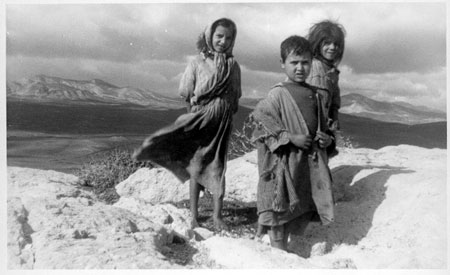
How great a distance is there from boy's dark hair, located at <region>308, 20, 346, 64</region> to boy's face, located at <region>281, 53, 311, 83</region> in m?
0.56

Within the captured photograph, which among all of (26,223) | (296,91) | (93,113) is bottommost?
(26,223)

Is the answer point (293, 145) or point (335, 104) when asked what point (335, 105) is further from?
point (293, 145)

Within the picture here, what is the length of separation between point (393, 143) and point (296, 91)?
3504 millimetres

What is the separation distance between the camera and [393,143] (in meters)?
7.00

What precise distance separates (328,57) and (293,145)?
1.03m

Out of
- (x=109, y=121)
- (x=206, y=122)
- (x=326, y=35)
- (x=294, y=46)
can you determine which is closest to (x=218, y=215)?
(x=206, y=122)

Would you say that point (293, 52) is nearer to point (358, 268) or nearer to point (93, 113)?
point (358, 268)

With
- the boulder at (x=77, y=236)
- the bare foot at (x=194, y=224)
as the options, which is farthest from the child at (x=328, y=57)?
the boulder at (x=77, y=236)

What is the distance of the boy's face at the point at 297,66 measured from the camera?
3.97 metres

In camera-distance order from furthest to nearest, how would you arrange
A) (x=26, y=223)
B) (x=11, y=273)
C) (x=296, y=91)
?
(x=296, y=91) → (x=26, y=223) → (x=11, y=273)

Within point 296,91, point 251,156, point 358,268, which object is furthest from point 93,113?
point 358,268

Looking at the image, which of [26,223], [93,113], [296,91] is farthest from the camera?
[93,113]

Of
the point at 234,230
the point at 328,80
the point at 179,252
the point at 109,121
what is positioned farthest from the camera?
the point at 109,121

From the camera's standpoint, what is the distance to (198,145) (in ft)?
15.2
